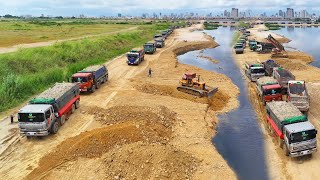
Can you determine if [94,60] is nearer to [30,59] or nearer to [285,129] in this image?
[30,59]

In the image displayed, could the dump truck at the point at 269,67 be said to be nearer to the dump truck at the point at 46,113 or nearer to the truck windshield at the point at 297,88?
the truck windshield at the point at 297,88

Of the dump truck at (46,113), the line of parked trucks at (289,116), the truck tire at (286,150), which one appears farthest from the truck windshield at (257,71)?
the dump truck at (46,113)

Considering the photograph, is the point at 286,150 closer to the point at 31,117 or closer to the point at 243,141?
the point at 243,141

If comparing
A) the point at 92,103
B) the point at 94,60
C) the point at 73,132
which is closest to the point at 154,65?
the point at 94,60

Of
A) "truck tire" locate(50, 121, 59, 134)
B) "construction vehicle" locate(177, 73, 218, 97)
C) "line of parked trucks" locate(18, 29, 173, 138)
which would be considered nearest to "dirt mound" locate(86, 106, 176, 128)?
"line of parked trucks" locate(18, 29, 173, 138)

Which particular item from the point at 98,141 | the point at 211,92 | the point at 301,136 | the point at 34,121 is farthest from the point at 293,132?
the point at 34,121
